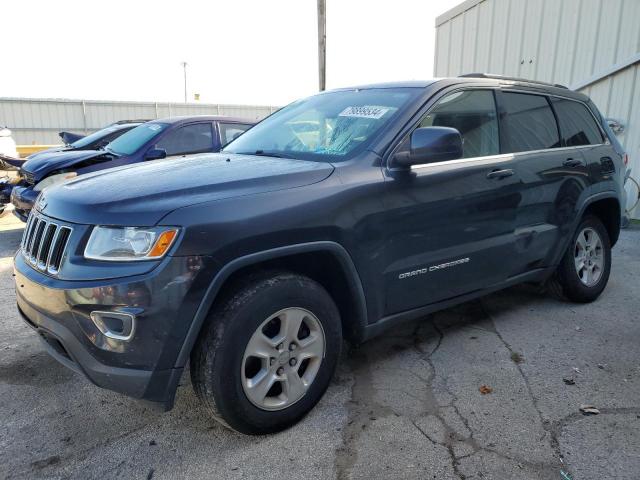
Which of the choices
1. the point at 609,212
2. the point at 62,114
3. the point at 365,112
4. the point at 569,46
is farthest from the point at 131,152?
the point at 62,114

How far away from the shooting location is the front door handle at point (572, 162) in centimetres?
394

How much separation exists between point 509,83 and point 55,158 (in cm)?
542

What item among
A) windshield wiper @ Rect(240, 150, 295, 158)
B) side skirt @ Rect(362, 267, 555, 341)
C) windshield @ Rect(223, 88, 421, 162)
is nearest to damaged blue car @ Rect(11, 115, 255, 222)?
windshield @ Rect(223, 88, 421, 162)

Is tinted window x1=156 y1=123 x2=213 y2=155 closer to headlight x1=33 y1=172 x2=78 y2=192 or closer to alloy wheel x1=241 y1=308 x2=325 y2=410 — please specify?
headlight x1=33 y1=172 x2=78 y2=192

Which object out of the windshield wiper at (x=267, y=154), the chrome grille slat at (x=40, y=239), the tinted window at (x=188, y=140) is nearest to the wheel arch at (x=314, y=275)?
the windshield wiper at (x=267, y=154)

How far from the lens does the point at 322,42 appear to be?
12508mm

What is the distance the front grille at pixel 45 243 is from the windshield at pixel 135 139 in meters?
4.01

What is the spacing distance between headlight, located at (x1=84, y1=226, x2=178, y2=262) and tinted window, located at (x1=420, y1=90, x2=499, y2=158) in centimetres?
188

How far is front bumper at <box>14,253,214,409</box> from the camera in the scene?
207 centimetres

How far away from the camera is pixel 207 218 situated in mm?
2174

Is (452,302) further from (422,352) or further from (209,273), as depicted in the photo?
(209,273)

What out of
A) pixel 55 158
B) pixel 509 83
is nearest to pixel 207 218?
pixel 509 83

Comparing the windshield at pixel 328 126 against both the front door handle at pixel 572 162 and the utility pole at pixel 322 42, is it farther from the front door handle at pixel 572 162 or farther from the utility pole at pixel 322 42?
the utility pole at pixel 322 42

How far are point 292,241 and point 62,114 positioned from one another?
2160 cm
